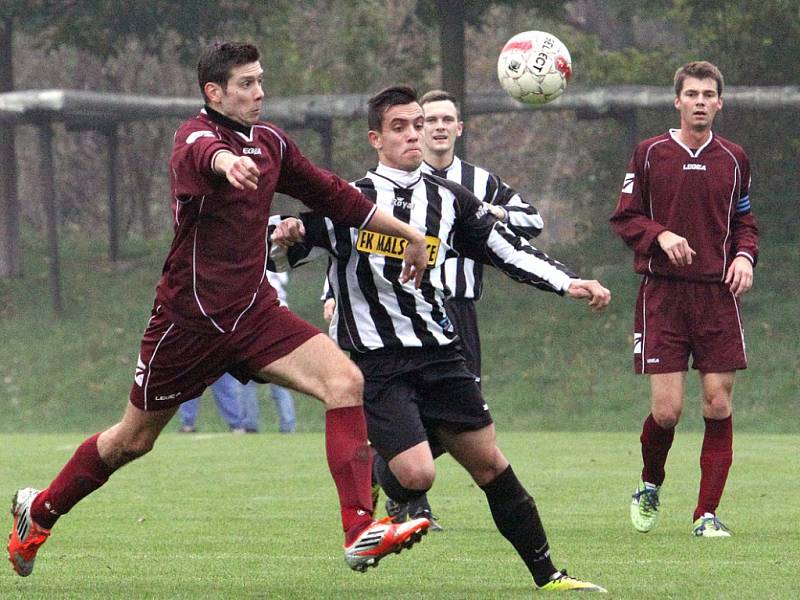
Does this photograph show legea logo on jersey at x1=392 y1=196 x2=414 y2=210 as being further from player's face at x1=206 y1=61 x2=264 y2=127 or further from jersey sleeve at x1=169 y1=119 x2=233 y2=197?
jersey sleeve at x1=169 y1=119 x2=233 y2=197

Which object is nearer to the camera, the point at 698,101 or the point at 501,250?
the point at 501,250

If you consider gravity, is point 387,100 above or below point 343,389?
above

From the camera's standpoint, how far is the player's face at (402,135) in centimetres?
619

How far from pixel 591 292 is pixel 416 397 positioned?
80cm

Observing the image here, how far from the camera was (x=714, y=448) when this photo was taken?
26.2ft

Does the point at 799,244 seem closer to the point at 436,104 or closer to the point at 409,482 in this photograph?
the point at 436,104

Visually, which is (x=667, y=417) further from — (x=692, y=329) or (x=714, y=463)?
(x=692, y=329)

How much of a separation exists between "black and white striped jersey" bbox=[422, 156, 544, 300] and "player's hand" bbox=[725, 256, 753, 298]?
0.92 meters

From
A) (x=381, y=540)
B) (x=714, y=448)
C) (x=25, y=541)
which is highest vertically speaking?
(x=381, y=540)

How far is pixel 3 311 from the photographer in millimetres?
23688

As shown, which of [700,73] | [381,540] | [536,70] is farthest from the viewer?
[536,70]

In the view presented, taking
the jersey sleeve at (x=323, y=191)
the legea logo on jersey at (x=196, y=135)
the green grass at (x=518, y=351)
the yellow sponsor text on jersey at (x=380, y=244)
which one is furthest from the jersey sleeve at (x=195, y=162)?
the green grass at (x=518, y=351)

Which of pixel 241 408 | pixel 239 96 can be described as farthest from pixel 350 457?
pixel 241 408

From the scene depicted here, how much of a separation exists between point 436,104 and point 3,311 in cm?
1655
